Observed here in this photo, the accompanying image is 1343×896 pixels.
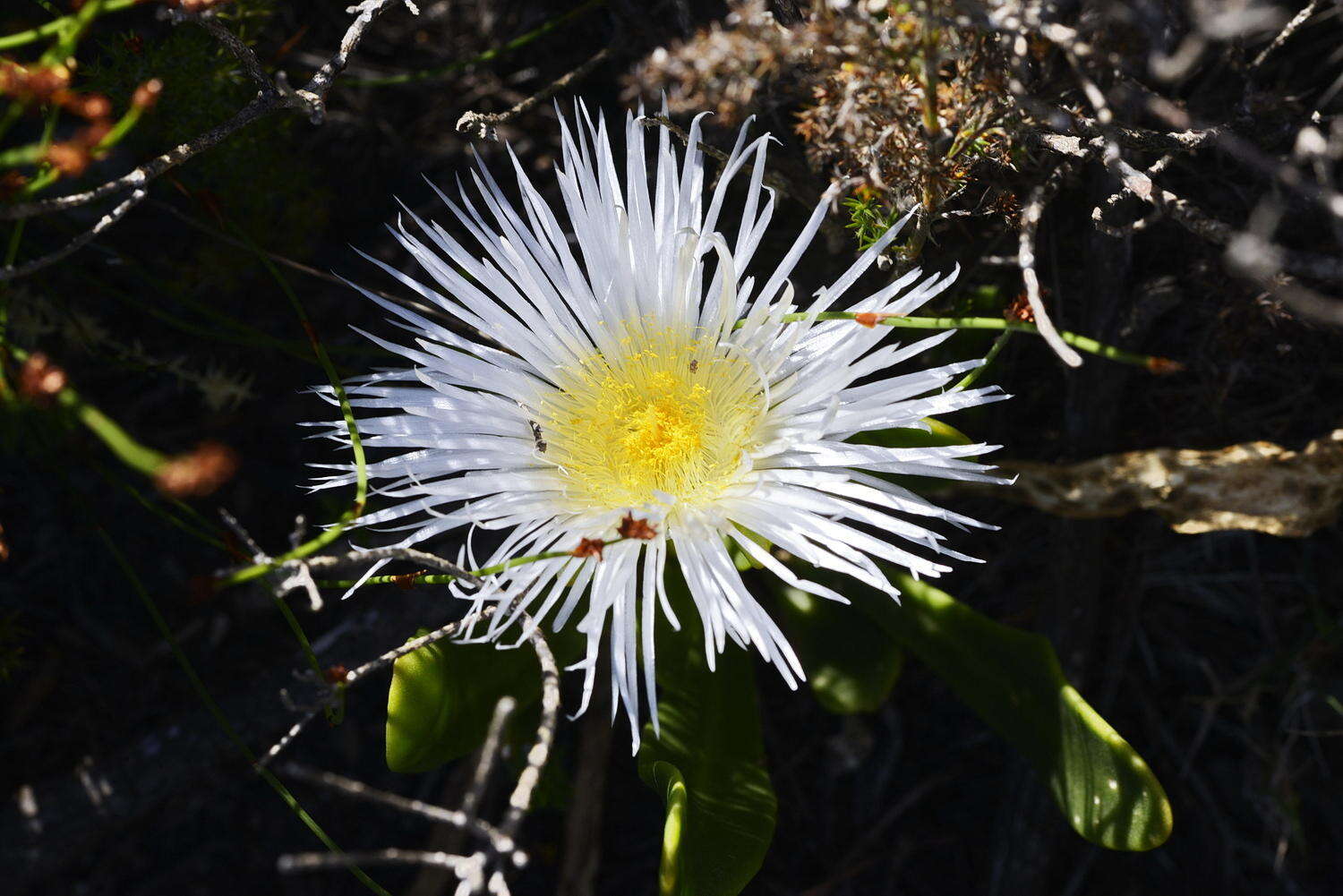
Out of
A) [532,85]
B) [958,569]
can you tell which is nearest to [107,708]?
[532,85]

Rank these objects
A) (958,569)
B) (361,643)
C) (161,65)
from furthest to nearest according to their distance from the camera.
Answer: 1. (958,569)
2. (361,643)
3. (161,65)

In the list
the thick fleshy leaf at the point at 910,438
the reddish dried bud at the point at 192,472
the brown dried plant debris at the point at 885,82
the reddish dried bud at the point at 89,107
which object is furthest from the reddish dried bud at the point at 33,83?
the thick fleshy leaf at the point at 910,438

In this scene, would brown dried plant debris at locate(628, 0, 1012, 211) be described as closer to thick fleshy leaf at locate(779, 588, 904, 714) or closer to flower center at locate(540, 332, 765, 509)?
flower center at locate(540, 332, 765, 509)

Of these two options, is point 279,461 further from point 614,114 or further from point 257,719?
point 614,114

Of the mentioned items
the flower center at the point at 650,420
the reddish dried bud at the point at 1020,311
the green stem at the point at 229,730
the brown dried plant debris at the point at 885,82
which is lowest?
the green stem at the point at 229,730

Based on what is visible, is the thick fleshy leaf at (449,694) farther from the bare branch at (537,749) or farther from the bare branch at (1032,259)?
the bare branch at (1032,259)
